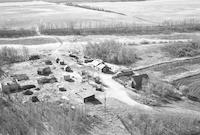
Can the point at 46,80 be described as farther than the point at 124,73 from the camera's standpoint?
No

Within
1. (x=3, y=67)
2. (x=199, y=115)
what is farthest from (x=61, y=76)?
(x=199, y=115)

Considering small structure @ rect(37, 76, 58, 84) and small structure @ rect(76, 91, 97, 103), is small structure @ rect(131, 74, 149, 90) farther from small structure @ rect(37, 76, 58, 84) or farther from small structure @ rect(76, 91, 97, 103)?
small structure @ rect(37, 76, 58, 84)

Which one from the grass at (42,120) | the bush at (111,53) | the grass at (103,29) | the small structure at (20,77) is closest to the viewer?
the grass at (42,120)

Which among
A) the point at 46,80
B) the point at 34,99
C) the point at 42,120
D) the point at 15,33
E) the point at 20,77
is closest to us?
the point at 42,120

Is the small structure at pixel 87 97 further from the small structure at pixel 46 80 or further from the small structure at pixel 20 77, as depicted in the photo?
the small structure at pixel 20 77

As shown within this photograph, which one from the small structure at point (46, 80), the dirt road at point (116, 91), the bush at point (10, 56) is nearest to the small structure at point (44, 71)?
the small structure at point (46, 80)

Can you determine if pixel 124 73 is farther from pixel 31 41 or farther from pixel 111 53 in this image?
pixel 31 41

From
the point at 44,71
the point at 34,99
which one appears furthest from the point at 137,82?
the point at 44,71

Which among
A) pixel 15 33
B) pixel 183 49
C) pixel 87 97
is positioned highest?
pixel 15 33
